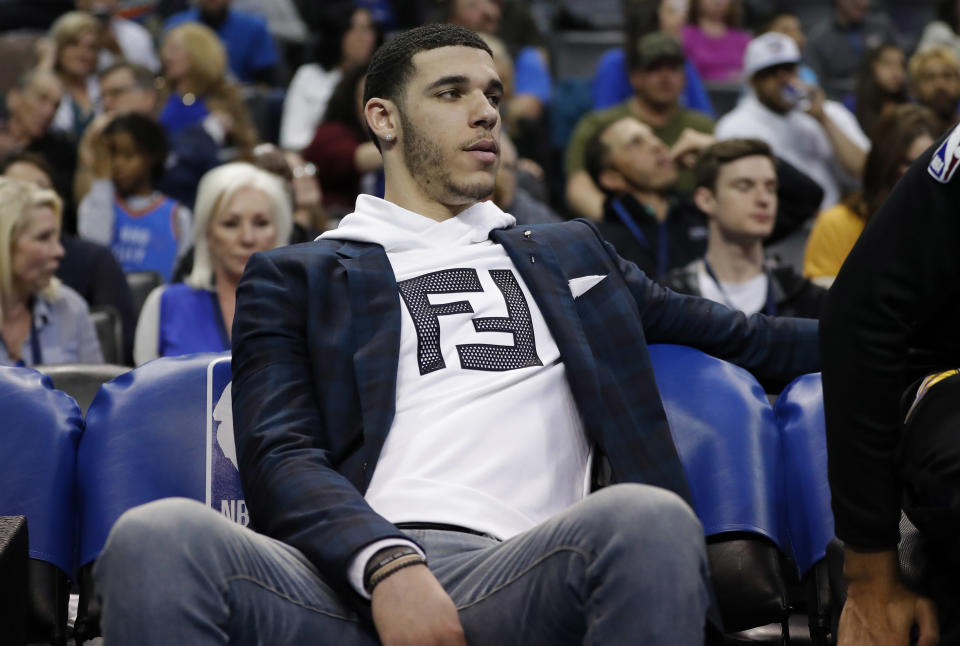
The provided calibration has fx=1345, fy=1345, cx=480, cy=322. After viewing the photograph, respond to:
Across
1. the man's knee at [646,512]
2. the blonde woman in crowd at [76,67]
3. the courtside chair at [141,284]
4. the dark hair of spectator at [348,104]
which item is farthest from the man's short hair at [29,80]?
the man's knee at [646,512]

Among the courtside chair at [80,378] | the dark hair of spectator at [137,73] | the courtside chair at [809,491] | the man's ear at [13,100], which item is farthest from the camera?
the dark hair of spectator at [137,73]

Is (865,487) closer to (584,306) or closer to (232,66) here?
(584,306)

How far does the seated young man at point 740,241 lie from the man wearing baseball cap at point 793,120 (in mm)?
1491

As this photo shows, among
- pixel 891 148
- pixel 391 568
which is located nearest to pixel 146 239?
pixel 891 148

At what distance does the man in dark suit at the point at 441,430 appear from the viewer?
6.19 ft

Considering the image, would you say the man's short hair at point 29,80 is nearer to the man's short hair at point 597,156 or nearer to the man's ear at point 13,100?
the man's ear at point 13,100

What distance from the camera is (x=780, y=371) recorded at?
2.85 m

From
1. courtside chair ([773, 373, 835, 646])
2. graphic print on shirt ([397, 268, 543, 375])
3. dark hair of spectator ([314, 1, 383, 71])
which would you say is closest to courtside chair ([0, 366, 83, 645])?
graphic print on shirt ([397, 268, 543, 375])

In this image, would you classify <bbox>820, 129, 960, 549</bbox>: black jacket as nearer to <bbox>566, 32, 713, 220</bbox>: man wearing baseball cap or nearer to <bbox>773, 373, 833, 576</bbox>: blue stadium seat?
<bbox>773, 373, 833, 576</bbox>: blue stadium seat

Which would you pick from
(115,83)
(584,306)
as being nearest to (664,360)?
(584,306)

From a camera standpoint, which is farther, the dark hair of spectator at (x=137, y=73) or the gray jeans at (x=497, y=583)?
the dark hair of spectator at (x=137, y=73)

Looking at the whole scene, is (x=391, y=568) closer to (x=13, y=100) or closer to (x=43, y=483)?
(x=43, y=483)

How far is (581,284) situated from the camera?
2.64 meters

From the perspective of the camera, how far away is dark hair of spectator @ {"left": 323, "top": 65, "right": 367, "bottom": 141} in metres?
6.60
